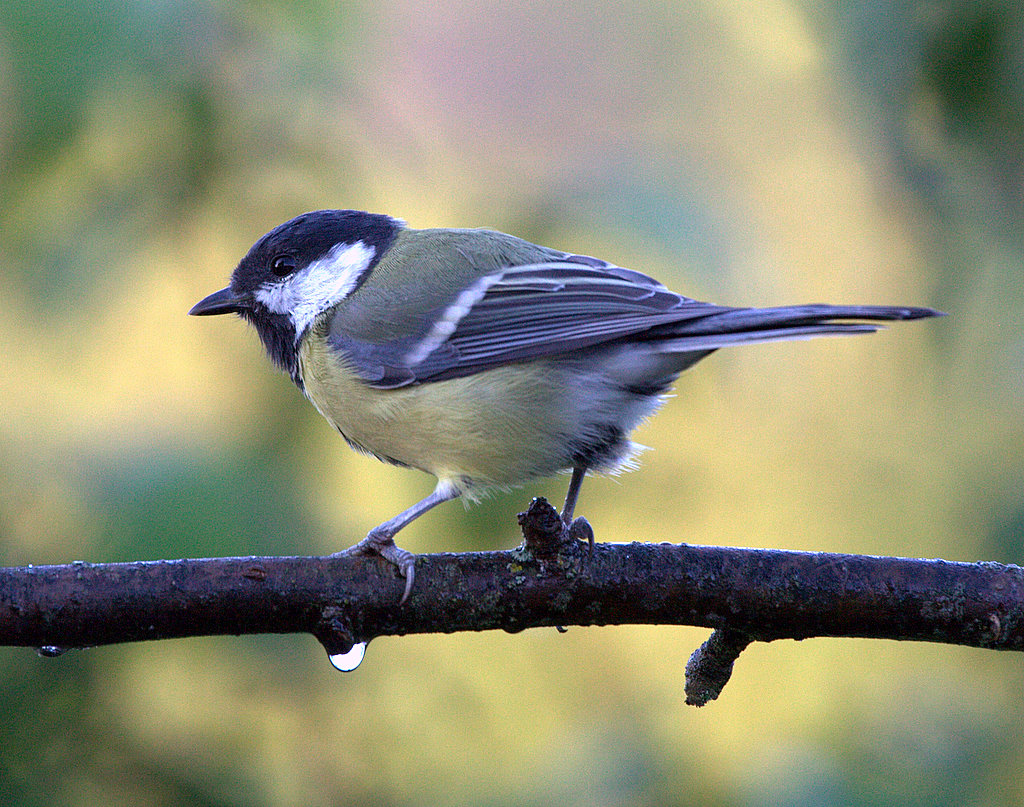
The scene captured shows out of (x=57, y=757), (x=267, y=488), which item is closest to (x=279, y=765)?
(x=57, y=757)

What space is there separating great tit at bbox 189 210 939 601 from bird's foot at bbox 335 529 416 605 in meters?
0.02

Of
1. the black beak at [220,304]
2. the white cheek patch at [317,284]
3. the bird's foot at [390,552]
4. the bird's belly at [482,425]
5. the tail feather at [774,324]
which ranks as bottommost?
the bird's foot at [390,552]

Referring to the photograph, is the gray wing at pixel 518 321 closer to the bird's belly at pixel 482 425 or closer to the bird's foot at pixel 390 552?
the bird's belly at pixel 482 425

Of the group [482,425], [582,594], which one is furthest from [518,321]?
[582,594]

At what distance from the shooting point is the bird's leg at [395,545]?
1.39 metres

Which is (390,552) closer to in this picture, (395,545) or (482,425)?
(395,545)

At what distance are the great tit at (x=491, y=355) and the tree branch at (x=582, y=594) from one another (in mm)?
220

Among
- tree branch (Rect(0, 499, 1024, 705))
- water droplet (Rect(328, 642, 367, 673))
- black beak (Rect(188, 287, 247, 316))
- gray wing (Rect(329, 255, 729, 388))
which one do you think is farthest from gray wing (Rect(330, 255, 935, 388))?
water droplet (Rect(328, 642, 367, 673))

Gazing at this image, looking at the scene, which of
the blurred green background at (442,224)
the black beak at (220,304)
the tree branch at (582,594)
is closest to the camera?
the tree branch at (582,594)

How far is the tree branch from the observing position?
1.30m

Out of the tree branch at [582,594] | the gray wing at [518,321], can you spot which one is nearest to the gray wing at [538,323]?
the gray wing at [518,321]

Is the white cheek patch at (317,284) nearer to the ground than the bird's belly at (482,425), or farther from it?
farther from it

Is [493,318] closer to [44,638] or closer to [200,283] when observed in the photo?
[200,283]

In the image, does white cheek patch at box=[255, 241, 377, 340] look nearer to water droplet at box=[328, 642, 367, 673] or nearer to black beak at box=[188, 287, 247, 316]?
black beak at box=[188, 287, 247, 316]
